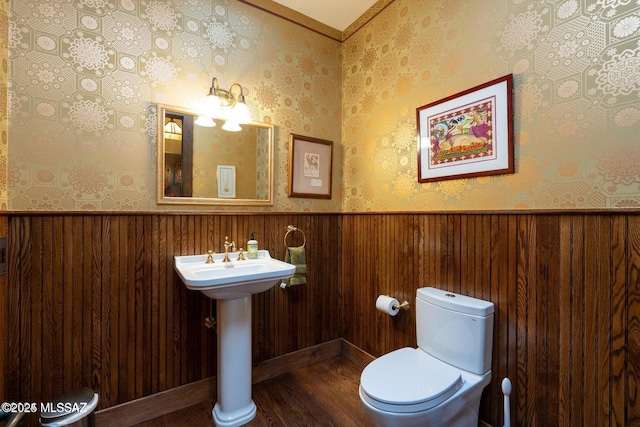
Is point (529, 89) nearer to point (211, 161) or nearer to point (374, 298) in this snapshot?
point (374, 298)

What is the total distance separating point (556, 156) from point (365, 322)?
63.2 inches

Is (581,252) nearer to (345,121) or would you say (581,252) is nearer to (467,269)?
(467,269)

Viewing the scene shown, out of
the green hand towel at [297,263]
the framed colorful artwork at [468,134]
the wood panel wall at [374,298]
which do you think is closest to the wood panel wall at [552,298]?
the wood panel wall at [374,298]

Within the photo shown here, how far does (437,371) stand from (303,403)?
910mm

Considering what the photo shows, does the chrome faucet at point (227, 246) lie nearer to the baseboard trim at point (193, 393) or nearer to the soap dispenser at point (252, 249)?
the soap dispenser at point (252, 249)

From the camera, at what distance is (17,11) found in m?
1.34

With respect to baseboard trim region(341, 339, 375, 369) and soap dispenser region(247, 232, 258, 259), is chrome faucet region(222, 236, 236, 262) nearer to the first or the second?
soap dispenser region(247, 232, 258, 259)

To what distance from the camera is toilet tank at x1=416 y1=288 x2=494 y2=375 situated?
53.3 inches

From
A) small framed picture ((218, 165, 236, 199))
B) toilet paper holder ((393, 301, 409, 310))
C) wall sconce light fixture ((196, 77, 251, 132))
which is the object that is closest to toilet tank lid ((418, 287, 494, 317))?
toilet paper holder ((393, 301, 409, 310))

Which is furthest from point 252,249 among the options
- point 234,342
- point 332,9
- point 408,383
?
point 332,9

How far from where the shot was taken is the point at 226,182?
1.88 m

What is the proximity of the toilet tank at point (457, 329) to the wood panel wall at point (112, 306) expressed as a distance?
3.64ft

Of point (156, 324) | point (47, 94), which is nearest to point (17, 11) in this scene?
point (47, 94)

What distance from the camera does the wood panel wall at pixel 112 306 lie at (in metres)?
1.39
